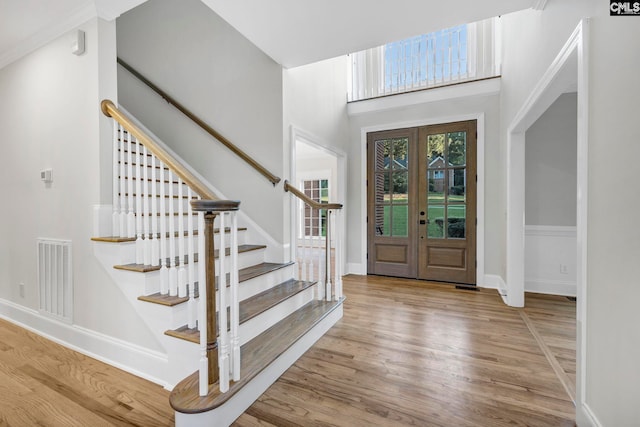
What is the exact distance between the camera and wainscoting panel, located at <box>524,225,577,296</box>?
377 cm

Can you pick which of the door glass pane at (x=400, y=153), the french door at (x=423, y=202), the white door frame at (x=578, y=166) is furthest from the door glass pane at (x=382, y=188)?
the white door frame at (x=578, y=166)

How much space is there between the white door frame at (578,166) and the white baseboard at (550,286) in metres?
0.80

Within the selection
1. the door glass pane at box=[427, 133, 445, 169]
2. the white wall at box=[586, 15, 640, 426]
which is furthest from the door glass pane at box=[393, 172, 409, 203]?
the white wall at box=[586, 15, 640, 426]

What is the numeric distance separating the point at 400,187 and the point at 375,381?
321cm

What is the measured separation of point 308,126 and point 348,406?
116 inches

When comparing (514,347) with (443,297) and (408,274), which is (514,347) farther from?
(408,274)

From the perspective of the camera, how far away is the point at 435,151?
4.38 meters

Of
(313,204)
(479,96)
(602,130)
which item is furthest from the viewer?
(479,96)

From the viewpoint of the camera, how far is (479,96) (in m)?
4.14

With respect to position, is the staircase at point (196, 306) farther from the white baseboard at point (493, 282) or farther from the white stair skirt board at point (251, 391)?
the white baseboard at point (493, 282)

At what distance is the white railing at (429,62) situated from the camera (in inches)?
163

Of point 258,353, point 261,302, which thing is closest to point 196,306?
point 258,353

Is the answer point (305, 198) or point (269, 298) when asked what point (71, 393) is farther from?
point (305, 198)

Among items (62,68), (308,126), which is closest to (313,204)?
(308,126)
